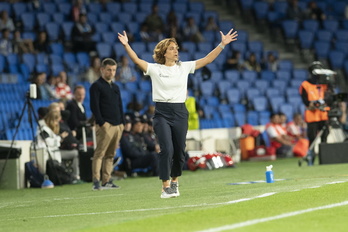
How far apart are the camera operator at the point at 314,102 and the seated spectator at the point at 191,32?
9.46 meters

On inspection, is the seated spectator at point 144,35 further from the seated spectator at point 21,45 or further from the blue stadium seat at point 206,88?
the seated spectator at point 21,45

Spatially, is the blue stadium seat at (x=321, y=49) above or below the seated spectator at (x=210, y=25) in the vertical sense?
below

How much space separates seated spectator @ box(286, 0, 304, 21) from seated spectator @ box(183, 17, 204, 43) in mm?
4663

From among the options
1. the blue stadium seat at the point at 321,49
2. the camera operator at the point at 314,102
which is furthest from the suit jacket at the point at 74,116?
the blue stadium seat at the point at 321,49

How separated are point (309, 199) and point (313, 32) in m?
21.5

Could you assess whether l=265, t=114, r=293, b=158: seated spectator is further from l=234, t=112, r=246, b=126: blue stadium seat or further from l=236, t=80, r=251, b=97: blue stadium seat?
l=236, t=80, r=251, b=97: blue stadium seat

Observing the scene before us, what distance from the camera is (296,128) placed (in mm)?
24844

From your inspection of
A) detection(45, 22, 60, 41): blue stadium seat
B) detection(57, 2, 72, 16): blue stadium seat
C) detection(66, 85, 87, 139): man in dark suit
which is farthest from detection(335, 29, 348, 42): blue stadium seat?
detection(66, 85, 87, 139): man in dark suit

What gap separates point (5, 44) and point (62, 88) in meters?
2.56

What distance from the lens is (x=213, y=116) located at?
79.7 feet

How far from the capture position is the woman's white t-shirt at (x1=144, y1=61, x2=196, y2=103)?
11.1 metres

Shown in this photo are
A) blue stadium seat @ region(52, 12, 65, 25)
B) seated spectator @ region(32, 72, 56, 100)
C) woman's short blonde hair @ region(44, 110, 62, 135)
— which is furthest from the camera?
blue stadium seat @ region(52, 12, 65, 25)

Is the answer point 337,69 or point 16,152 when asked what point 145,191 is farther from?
point 337,69

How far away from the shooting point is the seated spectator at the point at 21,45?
73.3 ft
